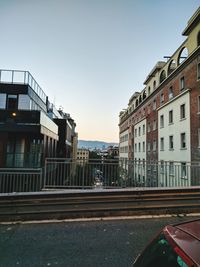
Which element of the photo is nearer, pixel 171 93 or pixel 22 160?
pixel 22 160

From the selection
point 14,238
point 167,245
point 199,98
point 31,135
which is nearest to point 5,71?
point 31,135

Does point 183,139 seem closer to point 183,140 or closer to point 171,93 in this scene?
point 183,140

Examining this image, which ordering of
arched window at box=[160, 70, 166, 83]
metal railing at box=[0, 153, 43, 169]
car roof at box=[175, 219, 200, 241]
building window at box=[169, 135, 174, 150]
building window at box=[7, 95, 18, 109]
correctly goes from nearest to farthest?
car roof at box=[175, 219, 200, 241] < metal railing at box=[0, 153, 43, 169] < building window at box=[7, 95, 18, 109] < building window at box=[169, 135, 174, 150] < arched window at box=[160, 70, 166, 83]

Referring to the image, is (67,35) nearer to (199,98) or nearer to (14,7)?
(14,7)

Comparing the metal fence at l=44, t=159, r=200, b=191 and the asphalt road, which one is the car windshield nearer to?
the asphalt road

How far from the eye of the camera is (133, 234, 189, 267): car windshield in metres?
1.64

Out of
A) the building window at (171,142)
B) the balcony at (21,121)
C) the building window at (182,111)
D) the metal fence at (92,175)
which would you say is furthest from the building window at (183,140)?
the balcony at (21,121)

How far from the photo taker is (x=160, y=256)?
183 cm

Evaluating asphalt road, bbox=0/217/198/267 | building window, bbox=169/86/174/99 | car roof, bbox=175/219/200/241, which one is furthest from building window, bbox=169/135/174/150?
car roof, bbox=175/219/200/241

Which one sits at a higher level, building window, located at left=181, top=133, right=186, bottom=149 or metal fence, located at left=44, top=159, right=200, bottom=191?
building window, located at left=181, top=133, right=186, bottom=149

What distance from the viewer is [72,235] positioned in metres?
5.14

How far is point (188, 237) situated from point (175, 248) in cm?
20

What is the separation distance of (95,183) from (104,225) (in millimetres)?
4961

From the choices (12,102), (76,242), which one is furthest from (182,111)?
(76,242)
